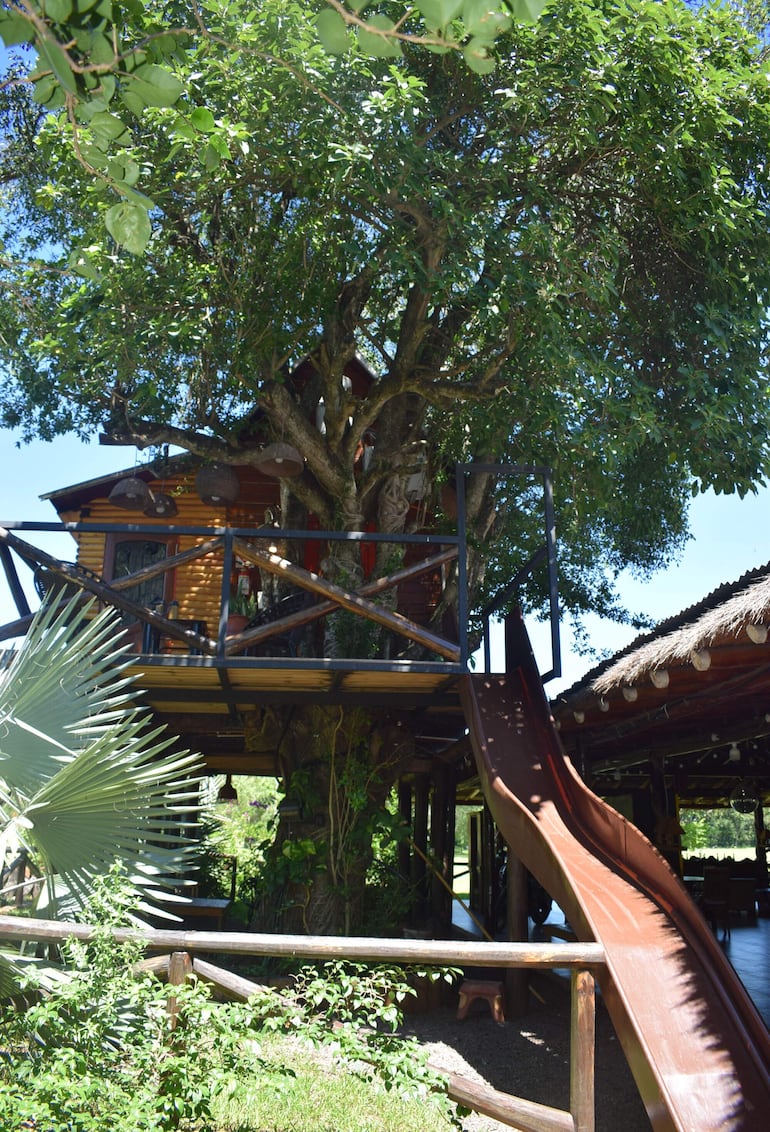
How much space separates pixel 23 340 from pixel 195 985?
8.78 metres

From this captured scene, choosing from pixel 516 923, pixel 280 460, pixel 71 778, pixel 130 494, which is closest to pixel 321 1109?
pixel 71 778

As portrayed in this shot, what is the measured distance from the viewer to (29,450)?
45.9ft

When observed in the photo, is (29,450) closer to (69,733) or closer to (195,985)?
(69,733)

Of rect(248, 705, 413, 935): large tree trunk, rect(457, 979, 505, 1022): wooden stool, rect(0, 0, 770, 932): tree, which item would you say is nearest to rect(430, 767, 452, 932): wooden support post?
rect(248, 705, 413, 935): large tree trunk

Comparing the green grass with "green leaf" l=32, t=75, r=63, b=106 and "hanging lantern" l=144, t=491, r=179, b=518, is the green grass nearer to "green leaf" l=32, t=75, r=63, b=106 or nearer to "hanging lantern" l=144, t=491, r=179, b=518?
"green leaf" l=32, t=75, r=63, b=106

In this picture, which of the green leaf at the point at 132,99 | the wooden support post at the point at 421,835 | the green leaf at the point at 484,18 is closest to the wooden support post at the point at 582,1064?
the green leaf at the point at 484,18

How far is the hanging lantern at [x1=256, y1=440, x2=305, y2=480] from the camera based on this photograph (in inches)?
332

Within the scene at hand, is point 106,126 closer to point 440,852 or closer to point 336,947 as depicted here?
point 336,947

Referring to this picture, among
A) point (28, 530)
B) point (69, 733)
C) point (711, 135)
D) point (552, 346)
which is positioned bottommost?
point (69, 733)

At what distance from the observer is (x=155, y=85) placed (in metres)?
2.35

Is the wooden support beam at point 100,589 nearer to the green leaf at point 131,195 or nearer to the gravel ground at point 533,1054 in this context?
the gravel ground at point 533,1054

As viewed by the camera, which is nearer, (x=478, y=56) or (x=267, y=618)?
(x=478, y=56)

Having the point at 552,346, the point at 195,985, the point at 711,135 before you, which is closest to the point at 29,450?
the point at 552,346

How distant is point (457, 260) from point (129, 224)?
17.7 ft
